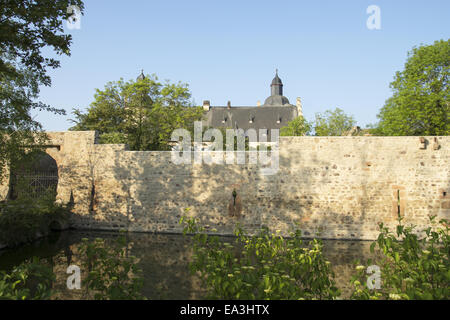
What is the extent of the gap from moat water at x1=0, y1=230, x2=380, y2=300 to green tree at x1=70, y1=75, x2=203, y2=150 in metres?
10.6

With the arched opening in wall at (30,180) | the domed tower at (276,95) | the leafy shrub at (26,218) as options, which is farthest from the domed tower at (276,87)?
the leafy shrub at (26,218)

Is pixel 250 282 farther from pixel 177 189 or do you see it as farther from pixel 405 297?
pixel 177 189

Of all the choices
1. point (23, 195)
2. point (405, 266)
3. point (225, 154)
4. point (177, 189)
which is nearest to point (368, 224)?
point (225, 154)

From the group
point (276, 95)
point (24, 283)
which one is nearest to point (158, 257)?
point (24, 283)

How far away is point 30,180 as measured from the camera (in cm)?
1398

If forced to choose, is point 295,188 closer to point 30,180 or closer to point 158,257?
point 158,257

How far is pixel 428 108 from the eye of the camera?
1970 cm

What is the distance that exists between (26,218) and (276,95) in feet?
156

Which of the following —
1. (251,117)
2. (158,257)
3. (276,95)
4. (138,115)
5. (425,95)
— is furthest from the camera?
(276,95)

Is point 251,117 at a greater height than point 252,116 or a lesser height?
lesser

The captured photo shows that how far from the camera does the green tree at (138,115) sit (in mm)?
23141

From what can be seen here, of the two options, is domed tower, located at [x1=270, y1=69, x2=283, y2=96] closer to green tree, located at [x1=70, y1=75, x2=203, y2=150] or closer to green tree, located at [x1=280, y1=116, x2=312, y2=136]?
green tree, located at [x1=280, y1=116, x2=312, y2=136]

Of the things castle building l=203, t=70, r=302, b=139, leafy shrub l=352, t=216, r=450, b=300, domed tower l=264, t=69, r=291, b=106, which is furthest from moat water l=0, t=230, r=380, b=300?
A: domed tower l=264, t=69, r=291, b=106
